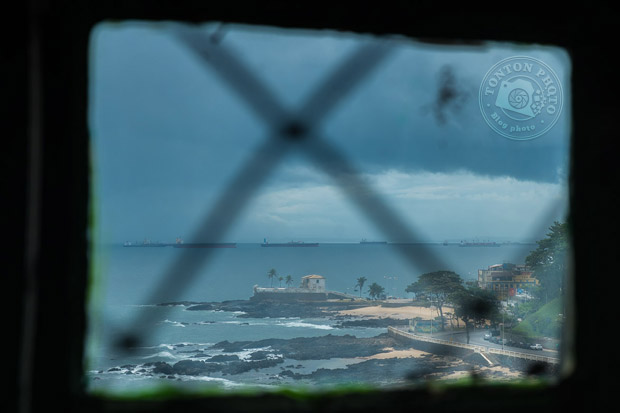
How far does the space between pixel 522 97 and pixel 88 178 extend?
3.29 metres

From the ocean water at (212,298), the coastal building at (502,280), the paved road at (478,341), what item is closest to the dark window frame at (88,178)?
the ocean water at (212,298)

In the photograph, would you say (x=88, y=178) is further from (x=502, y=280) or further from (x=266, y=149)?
(x=502, y=280)

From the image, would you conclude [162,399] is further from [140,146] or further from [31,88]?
[140,146]

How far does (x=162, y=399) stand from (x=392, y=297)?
115 feet

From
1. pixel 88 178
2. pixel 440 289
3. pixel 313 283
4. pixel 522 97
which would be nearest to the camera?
pixel 88 178

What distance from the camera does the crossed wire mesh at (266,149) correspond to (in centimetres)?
104

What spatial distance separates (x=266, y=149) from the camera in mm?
1042

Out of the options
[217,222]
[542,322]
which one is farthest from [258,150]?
[542,322]

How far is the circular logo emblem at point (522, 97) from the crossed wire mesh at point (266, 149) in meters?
2.44

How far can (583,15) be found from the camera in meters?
0.95

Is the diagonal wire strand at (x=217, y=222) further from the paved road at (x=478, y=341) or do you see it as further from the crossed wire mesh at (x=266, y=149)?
the paved road at (x=478, y=341)

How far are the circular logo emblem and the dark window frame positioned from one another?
2436 mm

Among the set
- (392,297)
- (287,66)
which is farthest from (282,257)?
(287,66)

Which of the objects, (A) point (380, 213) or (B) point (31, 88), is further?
(A) point (380, 213)
